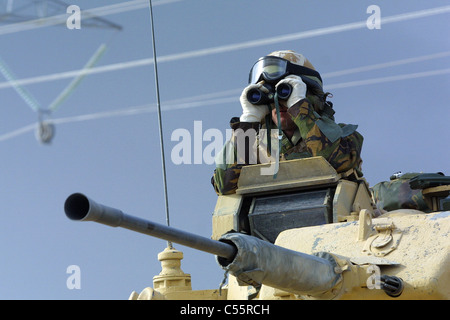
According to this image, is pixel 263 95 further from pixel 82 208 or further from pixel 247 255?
pixel 82 208

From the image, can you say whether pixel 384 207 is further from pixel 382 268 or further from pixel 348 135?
pixel 382 268

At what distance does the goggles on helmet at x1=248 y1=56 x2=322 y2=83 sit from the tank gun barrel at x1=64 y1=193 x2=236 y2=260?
549 cm

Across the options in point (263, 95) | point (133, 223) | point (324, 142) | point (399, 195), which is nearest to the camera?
point (133, 223)

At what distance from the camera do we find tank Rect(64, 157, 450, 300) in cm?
743

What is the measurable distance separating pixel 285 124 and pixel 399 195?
453cm

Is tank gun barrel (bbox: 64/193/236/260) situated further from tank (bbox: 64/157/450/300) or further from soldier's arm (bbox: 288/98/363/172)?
soldier's arm (bbox: 288/98/363/172)

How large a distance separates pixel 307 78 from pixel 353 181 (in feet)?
Answer: 5.33

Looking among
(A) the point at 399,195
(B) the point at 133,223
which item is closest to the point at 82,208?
(B) the point at 133,223

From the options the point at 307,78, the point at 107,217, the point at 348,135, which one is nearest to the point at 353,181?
the point at 348,135

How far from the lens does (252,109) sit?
12469 millimetres

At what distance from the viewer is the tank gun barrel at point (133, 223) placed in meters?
6.19

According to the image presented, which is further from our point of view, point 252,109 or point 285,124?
point 285,124
